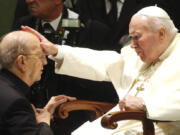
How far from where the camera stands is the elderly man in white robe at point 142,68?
3.10m

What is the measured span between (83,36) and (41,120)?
1.43 metres

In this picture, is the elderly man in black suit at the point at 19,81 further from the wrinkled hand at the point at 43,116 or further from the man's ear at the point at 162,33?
the man's ear at the point at 162,33

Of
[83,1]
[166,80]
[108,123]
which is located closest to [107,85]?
[83,1]

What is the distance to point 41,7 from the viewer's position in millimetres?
4293

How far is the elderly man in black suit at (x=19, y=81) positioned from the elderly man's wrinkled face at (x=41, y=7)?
4.40ft

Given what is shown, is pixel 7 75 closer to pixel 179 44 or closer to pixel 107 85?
pixel 179 44

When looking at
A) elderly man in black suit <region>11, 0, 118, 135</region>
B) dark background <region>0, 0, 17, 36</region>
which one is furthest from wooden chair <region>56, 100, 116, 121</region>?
dark background <region>0, 0, 17, 36</region>

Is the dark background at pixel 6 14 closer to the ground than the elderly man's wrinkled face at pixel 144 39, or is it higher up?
closer to the ground

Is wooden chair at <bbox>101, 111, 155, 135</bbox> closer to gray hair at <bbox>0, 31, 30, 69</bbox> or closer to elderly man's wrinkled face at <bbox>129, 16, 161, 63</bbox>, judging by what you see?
elderly man's wrinkled face at <bbox>129, 16, 161, 63</bbox>

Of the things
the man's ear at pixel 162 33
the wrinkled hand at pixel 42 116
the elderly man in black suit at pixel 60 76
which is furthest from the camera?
the elderly man in black suit at pixel 60 76

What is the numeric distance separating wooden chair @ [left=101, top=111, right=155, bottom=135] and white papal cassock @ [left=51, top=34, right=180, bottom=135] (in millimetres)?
50

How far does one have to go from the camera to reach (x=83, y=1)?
4.50 meters

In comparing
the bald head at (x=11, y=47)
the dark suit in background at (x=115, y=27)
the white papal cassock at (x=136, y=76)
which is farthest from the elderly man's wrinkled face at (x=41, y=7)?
the bald head at (x=11, y=47)

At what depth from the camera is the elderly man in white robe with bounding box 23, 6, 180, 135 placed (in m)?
3.10
